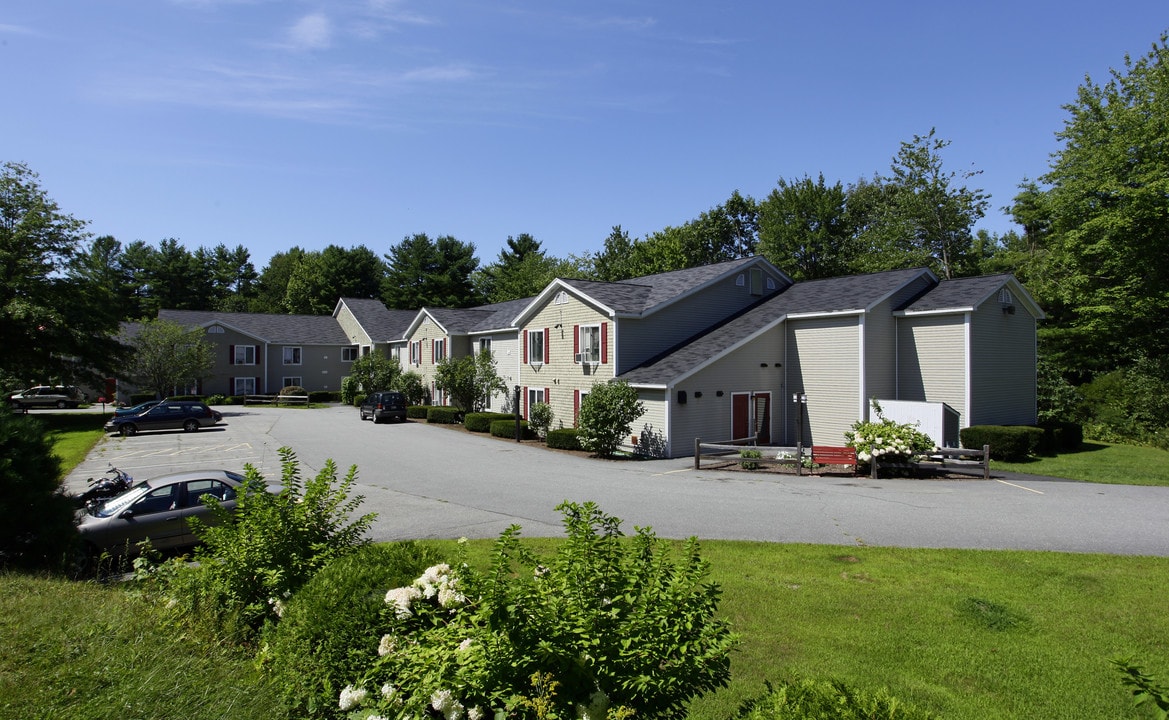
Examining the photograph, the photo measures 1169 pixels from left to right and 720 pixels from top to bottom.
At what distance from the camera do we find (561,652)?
4012 millimetres

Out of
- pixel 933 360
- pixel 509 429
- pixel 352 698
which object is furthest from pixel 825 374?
pixel 352 698

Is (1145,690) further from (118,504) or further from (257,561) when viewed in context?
(118,504)

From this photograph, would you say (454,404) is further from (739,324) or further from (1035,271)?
(1035,271)

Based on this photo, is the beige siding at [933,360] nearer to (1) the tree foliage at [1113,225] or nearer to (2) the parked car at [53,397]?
(1) the tree foliage at [1113,225]

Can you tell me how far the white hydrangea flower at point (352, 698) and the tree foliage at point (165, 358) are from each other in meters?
51.8

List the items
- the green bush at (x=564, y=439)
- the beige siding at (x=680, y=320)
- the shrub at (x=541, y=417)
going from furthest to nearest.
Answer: the shrub at (x=541, y=417), the beige siding at (x=680, y=320), the green bush at (x=564, y=439)

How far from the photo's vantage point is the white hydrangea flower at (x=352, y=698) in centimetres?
439

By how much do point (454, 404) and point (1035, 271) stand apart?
125 ft

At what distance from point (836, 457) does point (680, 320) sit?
451 inches

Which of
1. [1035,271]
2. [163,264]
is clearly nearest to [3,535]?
[1035,271]

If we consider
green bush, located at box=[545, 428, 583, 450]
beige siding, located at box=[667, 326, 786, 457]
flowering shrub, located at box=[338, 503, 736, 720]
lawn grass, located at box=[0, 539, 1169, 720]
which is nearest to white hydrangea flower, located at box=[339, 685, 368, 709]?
flowering shrub, located at box=[338, 503, 736, 720]

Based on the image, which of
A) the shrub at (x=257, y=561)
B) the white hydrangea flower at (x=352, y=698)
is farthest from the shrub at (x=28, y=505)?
the white hydrangea flower at (x=352, y=698)

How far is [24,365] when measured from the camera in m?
38.3

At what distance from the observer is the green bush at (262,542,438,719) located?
4730 mm
